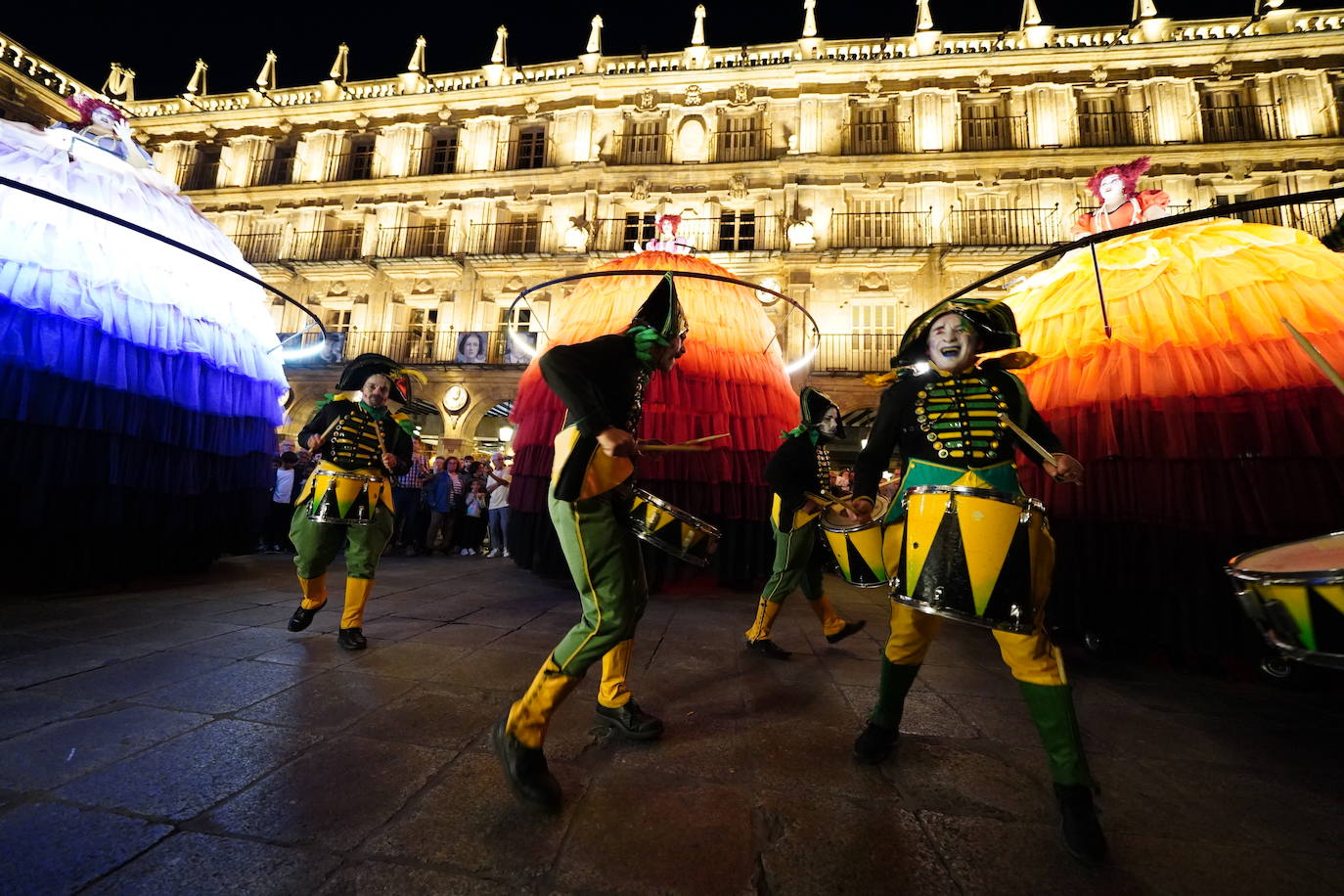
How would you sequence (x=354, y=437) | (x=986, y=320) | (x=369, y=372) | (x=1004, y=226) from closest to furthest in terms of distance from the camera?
1. (x=986, y=320)
2. (x=354, y=437)
3. (x=369, y=372)
4. (x=1004, y=226)

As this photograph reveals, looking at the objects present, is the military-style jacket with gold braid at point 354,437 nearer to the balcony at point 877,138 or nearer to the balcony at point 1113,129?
the balcony at point 877,138

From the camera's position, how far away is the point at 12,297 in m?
4.21

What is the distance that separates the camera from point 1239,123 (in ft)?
53.4

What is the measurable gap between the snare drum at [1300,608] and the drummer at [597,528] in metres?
1.97

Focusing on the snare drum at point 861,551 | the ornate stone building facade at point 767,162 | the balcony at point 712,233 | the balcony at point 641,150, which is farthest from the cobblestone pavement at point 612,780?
the balcony at point 641,150

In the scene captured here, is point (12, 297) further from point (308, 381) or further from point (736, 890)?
point (308, 381)

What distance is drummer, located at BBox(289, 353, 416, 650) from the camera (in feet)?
12.2

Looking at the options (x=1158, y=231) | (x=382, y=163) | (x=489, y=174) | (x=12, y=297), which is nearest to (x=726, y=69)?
(x=489, y=174)

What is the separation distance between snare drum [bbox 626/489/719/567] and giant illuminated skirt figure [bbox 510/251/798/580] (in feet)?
9.77

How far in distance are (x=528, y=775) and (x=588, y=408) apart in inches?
53.1

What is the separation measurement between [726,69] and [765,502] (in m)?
18.7

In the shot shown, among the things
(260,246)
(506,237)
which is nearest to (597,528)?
(506,237)

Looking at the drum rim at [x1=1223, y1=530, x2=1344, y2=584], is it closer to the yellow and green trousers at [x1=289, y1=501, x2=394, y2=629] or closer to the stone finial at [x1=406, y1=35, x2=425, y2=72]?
the yellow and green trousers at [x1=289, y1=501, x2=394, y2=629]

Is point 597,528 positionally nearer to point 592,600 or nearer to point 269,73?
point 592,600
